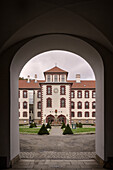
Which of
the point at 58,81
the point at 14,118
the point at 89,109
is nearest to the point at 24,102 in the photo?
the point at 58,81

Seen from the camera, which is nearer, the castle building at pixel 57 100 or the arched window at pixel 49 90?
the castle building at pixel 57 100

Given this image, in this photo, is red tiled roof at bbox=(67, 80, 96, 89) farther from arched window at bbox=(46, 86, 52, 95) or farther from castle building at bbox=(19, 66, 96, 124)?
arched window at bbox=(46, 86, 52, 95)

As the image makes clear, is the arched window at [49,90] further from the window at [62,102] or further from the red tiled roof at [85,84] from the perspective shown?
the red tiled roof at [85,84]

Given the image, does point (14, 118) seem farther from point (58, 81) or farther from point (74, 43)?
point (58, 81)

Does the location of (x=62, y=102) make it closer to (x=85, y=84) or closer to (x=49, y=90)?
(x=49, y=90)

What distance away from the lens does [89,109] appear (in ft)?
140

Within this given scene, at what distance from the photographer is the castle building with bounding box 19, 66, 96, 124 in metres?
38.8

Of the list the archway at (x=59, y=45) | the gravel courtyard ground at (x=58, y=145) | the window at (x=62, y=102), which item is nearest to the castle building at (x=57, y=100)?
the window at (x=62, y=102)

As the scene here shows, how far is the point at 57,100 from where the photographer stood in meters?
39.6

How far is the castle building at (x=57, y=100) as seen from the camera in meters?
38.8

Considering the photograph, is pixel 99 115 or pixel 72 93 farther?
pixel 72 93

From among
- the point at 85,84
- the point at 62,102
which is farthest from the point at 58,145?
the point at 85,84

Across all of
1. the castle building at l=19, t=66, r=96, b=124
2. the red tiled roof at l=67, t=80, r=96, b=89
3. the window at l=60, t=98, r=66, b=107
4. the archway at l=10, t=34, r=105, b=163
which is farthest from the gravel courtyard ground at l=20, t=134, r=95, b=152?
the red tiled roof at l=67, t=80, r=96, b=89
